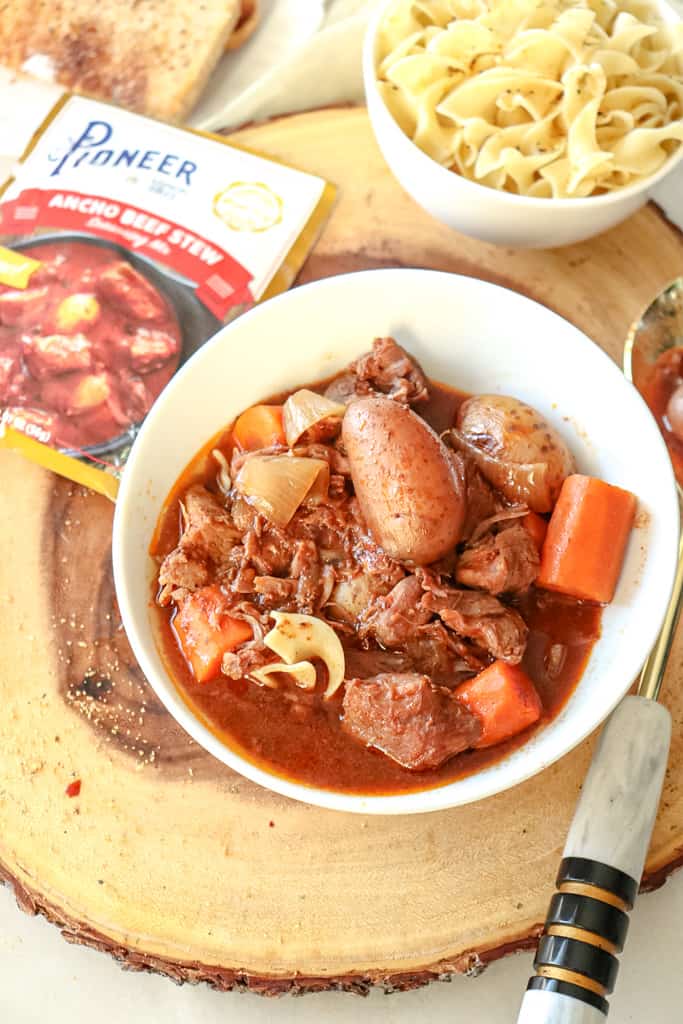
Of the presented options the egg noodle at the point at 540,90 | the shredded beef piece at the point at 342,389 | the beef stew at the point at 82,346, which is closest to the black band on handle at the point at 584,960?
the shredded beef piece at the point at 342,389

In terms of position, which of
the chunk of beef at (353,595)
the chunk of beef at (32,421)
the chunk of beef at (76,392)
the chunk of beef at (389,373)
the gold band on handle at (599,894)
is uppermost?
the chunk of beef at (389,373)

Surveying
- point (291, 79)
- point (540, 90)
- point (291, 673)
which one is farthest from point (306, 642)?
point (291, 79)

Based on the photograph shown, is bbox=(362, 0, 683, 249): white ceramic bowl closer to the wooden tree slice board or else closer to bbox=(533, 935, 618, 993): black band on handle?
the wooden tree slice board

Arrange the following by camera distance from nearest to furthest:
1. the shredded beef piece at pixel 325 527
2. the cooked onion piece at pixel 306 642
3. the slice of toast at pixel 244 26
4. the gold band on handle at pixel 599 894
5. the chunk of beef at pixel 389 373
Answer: the gold band on handle at pixel 599 894 < the cooked onion piece at pixel 306 642 < the shredded beef piece at pixel 325 527 < the chunk of beef at pixel 389 373 < the slice of toast at pixel 244 26

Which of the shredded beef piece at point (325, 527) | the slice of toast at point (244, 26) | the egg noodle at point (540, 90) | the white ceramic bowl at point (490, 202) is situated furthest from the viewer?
the slice of toast at point (244, 26)

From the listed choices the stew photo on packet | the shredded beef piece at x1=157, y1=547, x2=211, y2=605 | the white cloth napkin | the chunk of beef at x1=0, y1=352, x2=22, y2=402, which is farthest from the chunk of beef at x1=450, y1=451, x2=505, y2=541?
the white cloth napkin

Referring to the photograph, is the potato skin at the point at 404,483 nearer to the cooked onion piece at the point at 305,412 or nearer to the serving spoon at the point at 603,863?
the cooked onion piece at the point at 305,412

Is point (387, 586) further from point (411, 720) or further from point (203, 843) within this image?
point (203, 843)

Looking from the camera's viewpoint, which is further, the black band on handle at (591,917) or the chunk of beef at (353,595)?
the chunk of beef at (353,595)
